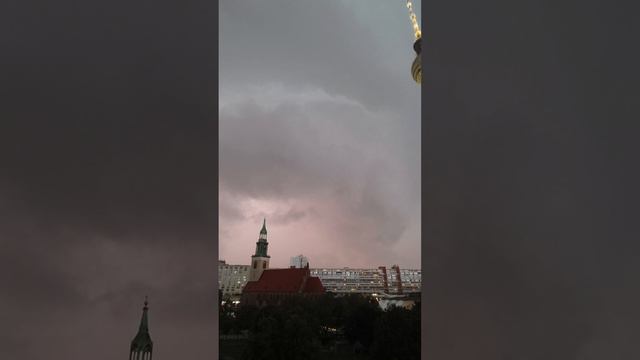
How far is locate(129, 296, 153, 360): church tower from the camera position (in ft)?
4.66

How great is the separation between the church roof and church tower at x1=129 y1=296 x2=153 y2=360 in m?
15.8

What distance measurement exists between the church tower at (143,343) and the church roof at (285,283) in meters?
15.8

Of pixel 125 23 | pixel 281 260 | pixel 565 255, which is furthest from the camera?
pixel 281 260

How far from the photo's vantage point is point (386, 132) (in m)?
3.25

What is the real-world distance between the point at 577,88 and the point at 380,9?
4.77 ft

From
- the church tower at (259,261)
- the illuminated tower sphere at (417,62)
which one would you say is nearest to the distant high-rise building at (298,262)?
the church tower at (259,261)

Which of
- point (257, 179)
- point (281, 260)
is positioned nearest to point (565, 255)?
point (257, 179)

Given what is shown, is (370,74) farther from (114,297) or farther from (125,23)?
(114,297)

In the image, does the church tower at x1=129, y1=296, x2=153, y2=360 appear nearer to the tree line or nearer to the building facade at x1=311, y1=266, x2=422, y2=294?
the tree line

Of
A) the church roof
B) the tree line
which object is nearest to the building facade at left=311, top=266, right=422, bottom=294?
the church roof

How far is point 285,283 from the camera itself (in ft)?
57.9

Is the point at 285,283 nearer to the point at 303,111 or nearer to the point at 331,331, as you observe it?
the point at 331,331

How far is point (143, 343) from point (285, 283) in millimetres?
16601

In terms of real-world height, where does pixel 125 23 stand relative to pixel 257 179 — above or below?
above
